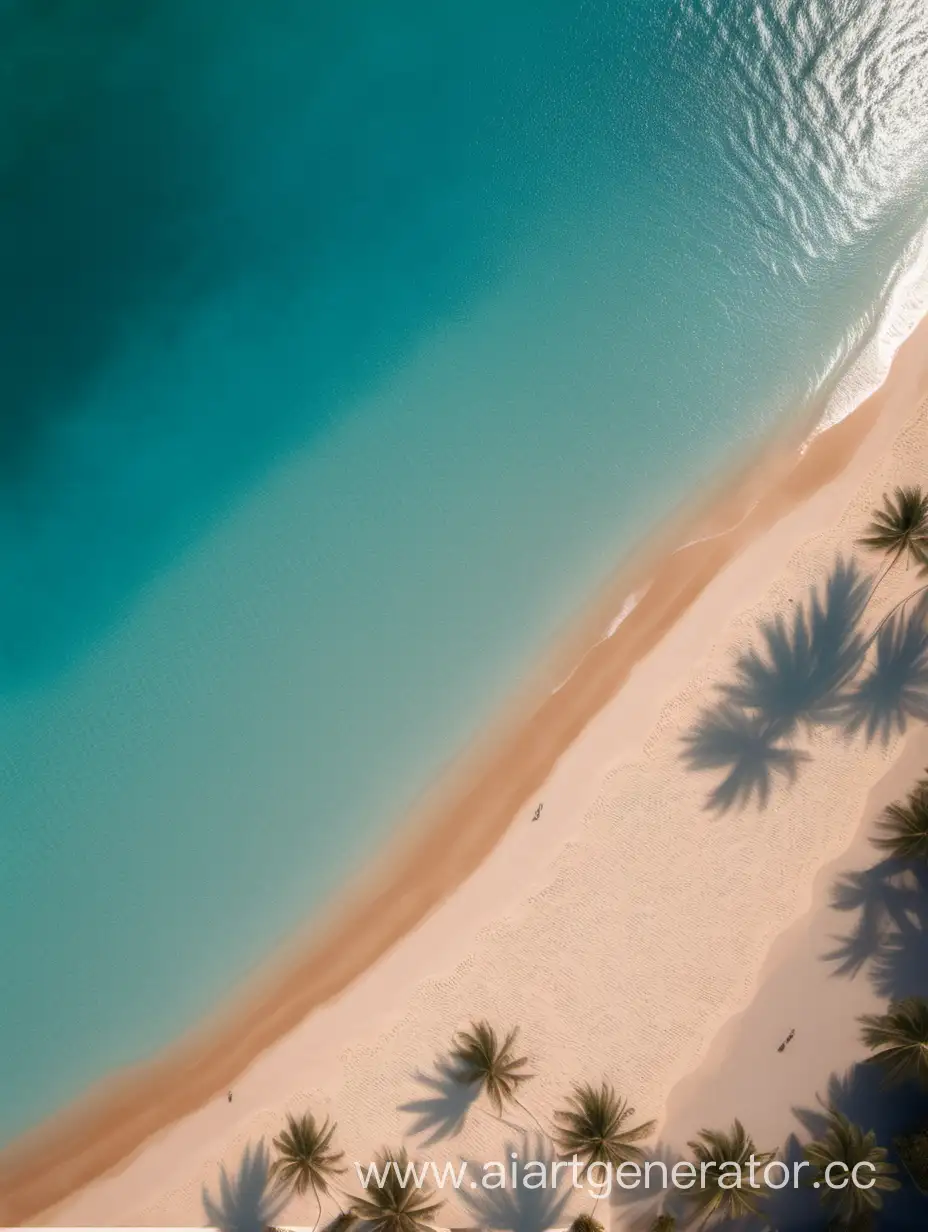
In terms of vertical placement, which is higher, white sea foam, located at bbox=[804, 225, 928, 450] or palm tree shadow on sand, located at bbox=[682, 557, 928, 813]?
white sea foam, located at bbox=[804, 225, 928, 450]

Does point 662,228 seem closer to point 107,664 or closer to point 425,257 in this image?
point 425,257

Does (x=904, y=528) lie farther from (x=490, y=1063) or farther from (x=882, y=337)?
(x=490, y=1063)

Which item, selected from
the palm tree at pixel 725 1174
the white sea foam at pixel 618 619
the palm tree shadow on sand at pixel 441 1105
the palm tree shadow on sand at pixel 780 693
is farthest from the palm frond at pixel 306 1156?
the palm tree shadow on sand at pixel 780 693

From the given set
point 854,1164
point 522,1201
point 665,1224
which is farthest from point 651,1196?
point 854,1164

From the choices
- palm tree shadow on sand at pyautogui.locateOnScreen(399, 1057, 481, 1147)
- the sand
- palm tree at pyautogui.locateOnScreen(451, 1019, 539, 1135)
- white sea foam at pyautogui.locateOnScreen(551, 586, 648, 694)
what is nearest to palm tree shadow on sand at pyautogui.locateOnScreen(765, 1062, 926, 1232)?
the sand

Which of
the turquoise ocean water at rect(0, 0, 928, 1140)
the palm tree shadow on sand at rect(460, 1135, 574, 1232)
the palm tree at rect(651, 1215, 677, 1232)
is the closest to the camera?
the palm tree at rect(651, 1215, 677, 1232)

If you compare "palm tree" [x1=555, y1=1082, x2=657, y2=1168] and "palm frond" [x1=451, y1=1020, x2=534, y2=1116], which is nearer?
"palm tree" [x1=555, y1=1082, x2=657, y2=1168]

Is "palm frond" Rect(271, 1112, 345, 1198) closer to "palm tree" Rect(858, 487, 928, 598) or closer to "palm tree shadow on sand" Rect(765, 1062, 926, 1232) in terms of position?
"palm tree shadow on sand" Rect(765, 1062, 926, 1232)
